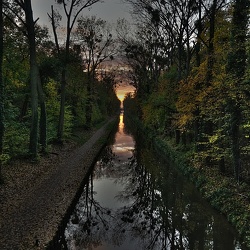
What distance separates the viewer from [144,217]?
1227 cm

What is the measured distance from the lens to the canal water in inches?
388

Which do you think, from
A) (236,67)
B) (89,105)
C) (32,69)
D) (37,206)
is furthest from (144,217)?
(89,105)

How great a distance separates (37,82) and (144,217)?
1188 cm

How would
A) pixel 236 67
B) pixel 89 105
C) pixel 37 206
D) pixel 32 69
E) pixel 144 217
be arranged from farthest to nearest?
pixel 89 105 → pixel 32 69 → pixel 236 67 → pixel 144 217 → pixel 37 206

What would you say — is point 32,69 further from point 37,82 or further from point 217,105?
point 217,105

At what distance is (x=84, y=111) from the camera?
42.3 metres

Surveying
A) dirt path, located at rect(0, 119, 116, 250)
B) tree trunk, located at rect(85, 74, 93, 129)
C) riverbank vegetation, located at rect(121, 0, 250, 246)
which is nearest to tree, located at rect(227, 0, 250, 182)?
riverbank vegetation, located at rect(121, 0, 250, 246)

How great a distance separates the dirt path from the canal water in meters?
0.83

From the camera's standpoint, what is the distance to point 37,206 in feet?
35.5

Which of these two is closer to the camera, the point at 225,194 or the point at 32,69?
the point at 225,194

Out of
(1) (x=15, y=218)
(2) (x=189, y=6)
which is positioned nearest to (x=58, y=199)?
(1) (x=15, y=218)

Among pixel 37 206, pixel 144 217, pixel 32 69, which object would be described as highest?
pixel 32 69

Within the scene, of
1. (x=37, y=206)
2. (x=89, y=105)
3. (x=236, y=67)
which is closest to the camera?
(x=37, y=206)

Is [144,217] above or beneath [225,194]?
beneath
